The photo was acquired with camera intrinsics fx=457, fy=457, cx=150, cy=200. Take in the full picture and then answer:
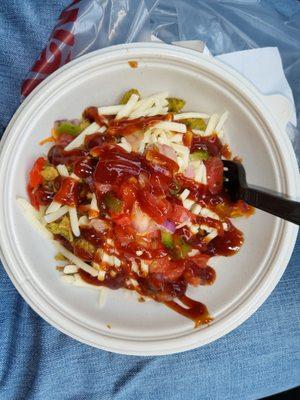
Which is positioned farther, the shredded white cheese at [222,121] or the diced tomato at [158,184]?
the shredded white cheese at [222,121]

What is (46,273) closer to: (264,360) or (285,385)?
(264,360)

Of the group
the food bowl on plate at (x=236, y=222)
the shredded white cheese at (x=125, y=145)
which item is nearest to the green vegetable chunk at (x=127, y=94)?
the food bowl on plate at (x=236, y=222)

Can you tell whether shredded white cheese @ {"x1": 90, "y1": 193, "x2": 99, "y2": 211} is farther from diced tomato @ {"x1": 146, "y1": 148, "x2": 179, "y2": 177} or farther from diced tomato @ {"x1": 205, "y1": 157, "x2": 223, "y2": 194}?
diced tomato @ {"x1": 205, "y1": 157, "x2": 223, "y2": 194}

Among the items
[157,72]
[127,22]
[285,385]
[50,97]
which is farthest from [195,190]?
[285,385]

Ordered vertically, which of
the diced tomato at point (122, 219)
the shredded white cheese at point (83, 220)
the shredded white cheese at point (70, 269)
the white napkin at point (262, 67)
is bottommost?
the shredded white cheese at point (70, 269)

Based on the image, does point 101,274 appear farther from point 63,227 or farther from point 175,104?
point 175,104

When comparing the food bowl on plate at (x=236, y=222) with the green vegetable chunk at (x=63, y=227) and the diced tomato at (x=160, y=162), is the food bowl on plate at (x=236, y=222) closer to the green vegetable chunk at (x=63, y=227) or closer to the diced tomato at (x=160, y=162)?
the green vegetable chunk at (x=63, y=227)

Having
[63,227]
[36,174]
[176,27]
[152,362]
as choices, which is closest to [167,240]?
[63,227]
